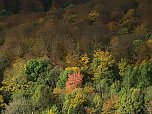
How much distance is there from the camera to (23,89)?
68.8 meters

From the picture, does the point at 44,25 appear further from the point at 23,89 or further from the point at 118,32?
the point at 23,89

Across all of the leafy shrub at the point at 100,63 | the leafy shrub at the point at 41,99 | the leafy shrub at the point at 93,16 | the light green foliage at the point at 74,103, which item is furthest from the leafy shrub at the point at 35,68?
the leafy shrub at the point at 93,16

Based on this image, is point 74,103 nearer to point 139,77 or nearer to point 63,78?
point 63,78

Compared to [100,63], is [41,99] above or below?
below

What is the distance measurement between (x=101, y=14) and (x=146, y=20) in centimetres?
1032

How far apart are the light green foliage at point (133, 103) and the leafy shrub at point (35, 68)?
11.5m

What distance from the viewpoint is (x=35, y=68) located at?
71.8 m

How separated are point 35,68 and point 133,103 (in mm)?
13612

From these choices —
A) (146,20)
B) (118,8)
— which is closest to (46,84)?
(146,20)

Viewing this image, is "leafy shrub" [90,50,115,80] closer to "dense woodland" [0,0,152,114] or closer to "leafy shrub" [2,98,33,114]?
"dense woodland" [0,0,152,114]

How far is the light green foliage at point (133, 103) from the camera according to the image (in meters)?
63.3

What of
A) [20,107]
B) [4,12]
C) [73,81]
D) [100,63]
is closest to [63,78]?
[73,81]

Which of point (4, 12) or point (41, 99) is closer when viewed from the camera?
point (41, 99)

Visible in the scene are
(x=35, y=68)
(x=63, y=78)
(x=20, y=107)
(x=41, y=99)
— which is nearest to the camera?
(x=20, y=107)
